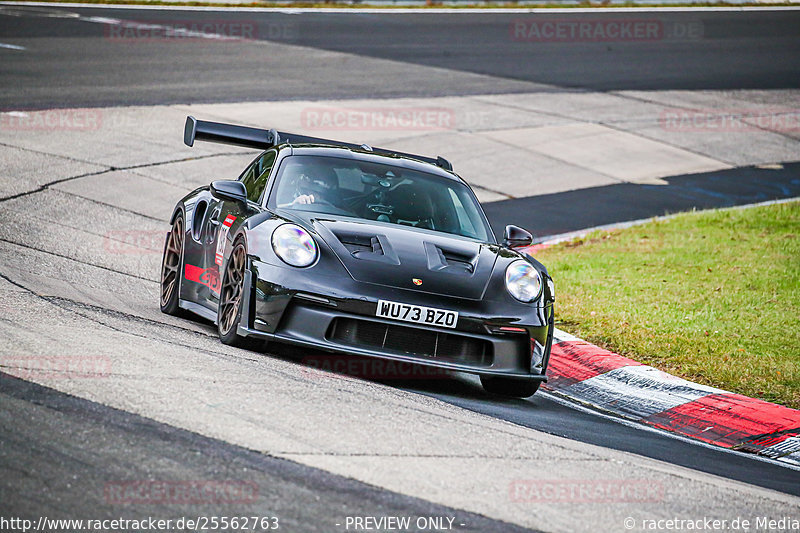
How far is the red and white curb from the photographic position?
670 cm

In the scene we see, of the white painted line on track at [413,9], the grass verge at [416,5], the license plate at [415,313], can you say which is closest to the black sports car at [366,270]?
the license plate at [415,313]

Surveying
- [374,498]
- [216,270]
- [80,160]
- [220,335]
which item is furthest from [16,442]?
[80,160]

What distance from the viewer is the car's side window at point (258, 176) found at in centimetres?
799

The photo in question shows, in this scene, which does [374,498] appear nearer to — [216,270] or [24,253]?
[216,270]

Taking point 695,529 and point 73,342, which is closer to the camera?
point 695,529

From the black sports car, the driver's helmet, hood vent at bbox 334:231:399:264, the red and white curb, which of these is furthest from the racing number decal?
the red and white curb

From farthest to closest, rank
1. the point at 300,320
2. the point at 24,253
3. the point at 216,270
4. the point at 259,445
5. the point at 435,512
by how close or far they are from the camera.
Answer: the point at 24,253
the point at 216,270
the point at 300,320
the point at 259,445
the point at 435,512

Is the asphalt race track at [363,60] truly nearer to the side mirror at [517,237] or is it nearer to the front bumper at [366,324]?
the side mirror at [517,237]

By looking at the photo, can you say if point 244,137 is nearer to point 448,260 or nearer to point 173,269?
point 173,269

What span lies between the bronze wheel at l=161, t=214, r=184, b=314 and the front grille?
2.21m

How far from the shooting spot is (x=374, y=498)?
4.25 metres

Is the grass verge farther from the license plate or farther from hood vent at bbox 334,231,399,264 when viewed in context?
the license plate

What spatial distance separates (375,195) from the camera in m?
7.82

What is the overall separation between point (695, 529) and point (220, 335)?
362 centimetres
